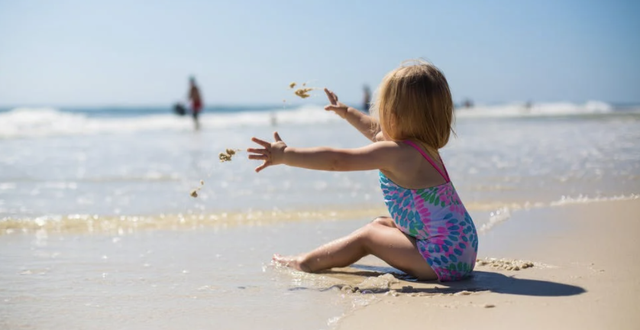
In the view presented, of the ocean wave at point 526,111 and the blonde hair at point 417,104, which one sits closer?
the blonde hair at point 417,104

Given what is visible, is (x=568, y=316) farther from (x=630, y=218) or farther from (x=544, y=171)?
(x=544, y=171)

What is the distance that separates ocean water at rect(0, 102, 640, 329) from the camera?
2520 millimetres

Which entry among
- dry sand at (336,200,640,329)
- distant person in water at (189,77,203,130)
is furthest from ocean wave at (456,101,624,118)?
dry sand at (336,200,640,329)

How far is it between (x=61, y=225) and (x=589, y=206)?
3.88 meters

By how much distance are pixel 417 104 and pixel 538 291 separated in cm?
97

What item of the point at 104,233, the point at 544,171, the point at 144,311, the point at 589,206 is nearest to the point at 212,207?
the point at 104,233

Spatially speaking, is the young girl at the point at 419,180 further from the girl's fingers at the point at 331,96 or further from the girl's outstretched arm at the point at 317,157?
the girl's fingers at the point at 331,96

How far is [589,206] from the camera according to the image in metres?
4.66

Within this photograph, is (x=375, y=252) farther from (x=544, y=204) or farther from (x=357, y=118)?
(x=544, y=204)

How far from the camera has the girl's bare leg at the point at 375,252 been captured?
2908mm

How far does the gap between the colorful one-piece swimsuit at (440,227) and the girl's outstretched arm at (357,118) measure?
1.81 feet

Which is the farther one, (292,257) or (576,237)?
(576,237)

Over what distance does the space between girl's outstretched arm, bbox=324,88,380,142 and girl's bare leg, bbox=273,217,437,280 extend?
54 cm

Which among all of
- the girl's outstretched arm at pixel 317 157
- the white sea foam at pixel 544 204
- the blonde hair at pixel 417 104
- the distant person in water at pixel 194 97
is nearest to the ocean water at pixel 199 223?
the white sea foam at pixel 544 204
